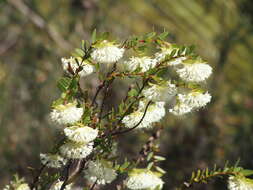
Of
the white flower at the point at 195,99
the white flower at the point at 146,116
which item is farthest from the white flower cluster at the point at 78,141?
the white flower at the point at 195,99

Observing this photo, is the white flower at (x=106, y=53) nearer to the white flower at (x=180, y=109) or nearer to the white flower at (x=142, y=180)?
the white flower at (x=180, y=109)

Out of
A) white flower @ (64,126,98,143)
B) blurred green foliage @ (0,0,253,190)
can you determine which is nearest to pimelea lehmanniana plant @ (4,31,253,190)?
white flower @ (64,126,98,143)

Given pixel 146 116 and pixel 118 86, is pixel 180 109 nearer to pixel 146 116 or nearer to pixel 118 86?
pixel 146 116

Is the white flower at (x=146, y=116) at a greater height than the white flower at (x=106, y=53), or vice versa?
the white flower at (x=106, y=53)

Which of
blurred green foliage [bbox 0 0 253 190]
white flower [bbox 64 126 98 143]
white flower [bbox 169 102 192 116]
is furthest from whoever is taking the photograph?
blurred green foliage [bbox 0 0 253 190]

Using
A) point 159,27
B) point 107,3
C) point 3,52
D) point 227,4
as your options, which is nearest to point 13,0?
point 3,52

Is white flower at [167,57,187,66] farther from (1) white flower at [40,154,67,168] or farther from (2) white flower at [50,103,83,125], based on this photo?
(1) white flower at [40,154,67,168]

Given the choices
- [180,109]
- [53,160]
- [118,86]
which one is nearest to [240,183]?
[180,109]
